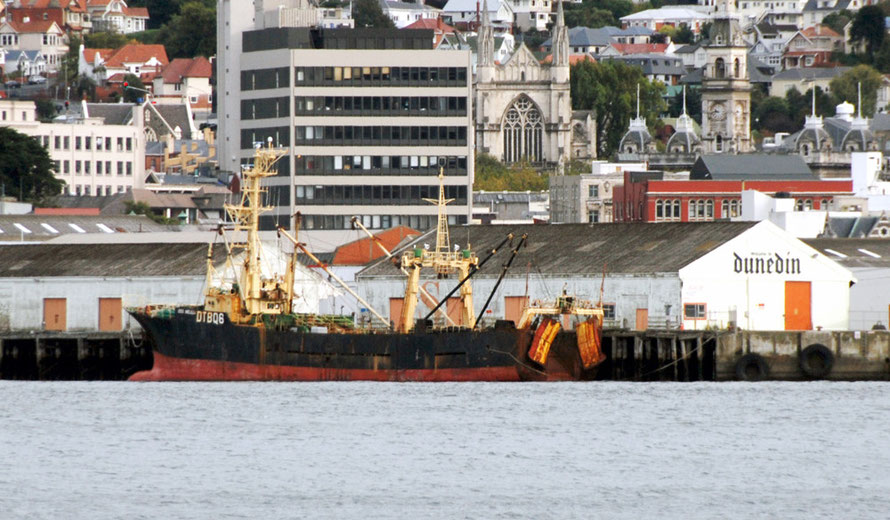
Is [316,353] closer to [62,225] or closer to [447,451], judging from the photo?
[447,451]

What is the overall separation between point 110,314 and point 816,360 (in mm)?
25973

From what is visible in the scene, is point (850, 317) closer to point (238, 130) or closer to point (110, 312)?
point (110, 312)

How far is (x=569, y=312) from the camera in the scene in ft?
277

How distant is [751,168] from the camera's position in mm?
177875

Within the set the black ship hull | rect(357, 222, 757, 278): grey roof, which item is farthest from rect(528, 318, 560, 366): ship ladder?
rect(357, 222, 757, 278): grey roof

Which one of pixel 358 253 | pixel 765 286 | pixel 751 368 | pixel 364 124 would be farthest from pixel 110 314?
pixel 364 124

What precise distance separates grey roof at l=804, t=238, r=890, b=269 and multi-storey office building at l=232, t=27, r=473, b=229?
42822 millimetres

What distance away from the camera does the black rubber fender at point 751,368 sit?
85.1m

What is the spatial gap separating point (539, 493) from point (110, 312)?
3794 centimetres

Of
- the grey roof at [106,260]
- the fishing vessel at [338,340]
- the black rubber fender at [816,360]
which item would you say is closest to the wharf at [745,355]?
the black rubber fender at [816,360]

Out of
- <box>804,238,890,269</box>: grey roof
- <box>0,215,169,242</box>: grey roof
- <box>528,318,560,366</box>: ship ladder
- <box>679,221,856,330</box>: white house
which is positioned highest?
<box>0,215,169,242</box>: grey roof

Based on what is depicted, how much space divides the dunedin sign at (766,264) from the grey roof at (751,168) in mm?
84674

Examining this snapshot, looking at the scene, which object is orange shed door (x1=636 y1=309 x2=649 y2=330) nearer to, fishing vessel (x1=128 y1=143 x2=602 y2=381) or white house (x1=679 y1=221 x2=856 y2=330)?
white house (x1=679 y1=221 x2=856 y2=330)

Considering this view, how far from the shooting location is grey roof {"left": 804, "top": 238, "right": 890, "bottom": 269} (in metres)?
95.9
